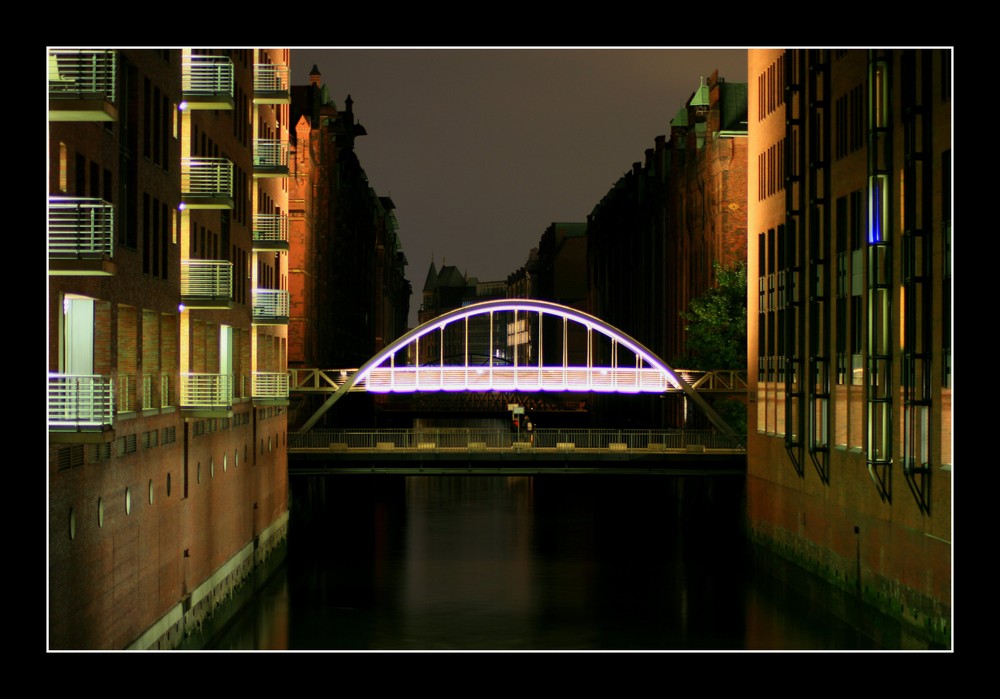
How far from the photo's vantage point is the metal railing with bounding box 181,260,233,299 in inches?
1246

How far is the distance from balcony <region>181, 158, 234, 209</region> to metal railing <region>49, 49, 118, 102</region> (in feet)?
25.7

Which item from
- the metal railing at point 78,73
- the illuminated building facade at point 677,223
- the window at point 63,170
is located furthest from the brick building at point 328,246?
the window at point 63,170

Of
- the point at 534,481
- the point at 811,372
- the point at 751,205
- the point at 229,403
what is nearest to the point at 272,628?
the point at 229,403

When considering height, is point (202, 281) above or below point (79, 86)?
below

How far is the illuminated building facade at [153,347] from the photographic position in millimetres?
21781

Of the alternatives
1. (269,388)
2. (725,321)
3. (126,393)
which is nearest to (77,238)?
(126,393)

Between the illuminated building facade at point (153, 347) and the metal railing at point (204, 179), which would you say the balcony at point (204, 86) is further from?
the metal railing at point (204, 179)

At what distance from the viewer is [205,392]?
30891 mm

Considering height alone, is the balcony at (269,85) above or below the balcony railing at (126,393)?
above

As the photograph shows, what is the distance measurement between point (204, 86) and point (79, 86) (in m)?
→ 9.76

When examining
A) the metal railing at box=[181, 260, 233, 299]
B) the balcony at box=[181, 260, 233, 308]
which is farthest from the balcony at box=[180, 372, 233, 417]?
the metal railing at box=[181, 260, 233, 299]

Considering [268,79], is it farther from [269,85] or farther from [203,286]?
[203,286]

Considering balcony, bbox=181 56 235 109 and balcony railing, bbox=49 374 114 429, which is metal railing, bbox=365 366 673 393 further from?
balcony railing, bbox=49 374 114 429
